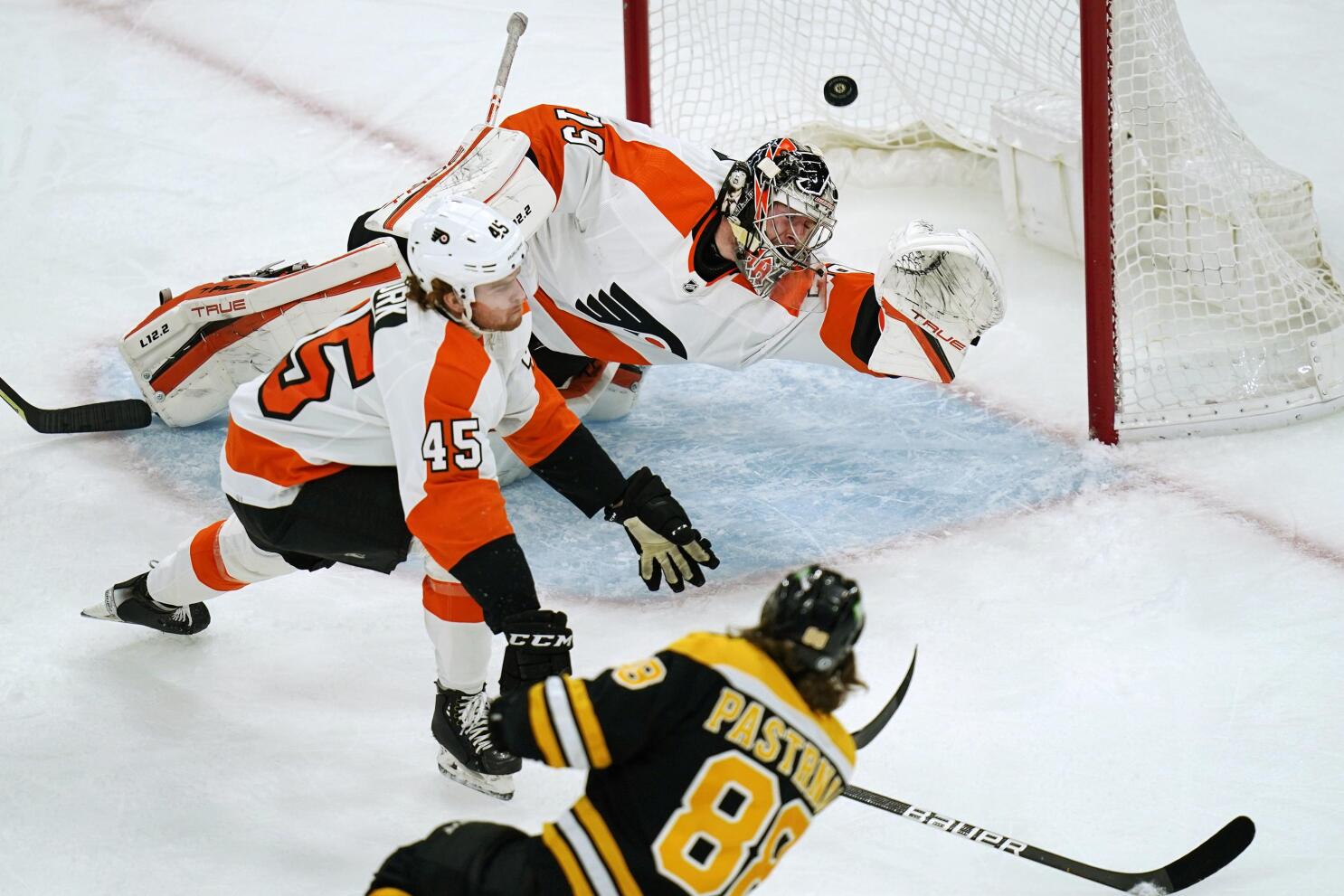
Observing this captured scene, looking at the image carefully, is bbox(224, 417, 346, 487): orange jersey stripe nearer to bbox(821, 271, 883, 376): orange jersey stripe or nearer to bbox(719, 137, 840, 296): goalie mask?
bbox(719, 137, 840, 296): goalie mask

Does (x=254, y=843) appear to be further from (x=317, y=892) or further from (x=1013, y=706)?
(x=1013, y=706)

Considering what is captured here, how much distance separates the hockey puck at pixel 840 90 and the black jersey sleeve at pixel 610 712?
126 inches

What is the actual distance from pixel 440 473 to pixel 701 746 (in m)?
0.74

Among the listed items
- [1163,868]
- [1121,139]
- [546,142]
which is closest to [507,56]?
[546,142]

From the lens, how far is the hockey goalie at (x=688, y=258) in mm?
3111

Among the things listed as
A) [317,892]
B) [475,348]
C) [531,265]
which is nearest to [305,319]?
[531,265]

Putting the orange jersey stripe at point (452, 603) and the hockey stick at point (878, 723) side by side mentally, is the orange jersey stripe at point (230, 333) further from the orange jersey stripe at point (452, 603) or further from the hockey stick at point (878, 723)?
the hockey stick at point (878, 723)

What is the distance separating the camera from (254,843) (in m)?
2.44

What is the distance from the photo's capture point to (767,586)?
317 cm

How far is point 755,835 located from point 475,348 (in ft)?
3.02

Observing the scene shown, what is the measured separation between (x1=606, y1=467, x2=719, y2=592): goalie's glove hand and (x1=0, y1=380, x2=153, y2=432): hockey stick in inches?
57.3

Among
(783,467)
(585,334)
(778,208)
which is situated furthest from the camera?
(783,467)

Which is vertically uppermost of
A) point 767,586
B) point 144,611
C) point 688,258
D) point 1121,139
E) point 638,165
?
point 1121,139

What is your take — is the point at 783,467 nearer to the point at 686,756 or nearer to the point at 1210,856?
the point at 1210,856
